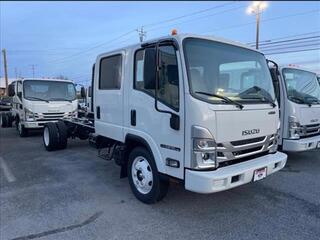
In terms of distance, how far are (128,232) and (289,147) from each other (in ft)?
13.1

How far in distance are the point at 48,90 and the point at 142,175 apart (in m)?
7.97

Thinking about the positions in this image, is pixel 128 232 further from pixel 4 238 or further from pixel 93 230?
pixel 4 238

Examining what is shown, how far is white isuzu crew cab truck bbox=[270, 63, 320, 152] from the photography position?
601cm

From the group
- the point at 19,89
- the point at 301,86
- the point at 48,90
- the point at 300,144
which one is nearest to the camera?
the point at 300,144

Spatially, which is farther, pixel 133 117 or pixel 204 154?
pixel 133 117

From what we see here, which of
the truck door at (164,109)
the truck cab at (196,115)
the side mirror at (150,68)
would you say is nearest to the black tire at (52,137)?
the truck cab at (196,115)

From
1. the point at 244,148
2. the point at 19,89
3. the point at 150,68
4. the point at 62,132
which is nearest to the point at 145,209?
the point at 244,148

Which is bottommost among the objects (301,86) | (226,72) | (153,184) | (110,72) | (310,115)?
(153,184)

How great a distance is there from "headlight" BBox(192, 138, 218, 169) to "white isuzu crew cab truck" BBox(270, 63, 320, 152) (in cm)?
297

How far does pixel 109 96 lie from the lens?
17.0 feet

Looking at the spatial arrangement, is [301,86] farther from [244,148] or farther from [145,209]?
[145,209]

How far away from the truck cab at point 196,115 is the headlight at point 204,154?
0.04ft

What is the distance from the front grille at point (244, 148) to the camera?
3578 millimetres

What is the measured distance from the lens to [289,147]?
5.97 meters
